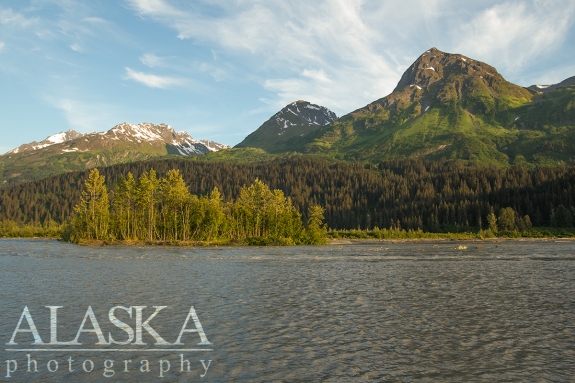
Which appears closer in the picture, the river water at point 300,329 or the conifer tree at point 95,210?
the river water at point 300,329

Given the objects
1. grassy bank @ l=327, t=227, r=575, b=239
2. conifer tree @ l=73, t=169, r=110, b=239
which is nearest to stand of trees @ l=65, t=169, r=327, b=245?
conifer tree @ l=73, t=169, r=110, b=239

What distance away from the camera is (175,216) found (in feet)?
429

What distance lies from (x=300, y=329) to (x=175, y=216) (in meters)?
110

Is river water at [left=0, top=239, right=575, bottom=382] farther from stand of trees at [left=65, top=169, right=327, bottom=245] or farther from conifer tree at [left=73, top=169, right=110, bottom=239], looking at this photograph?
conifer tree at [left=73, top=169, right=110, bottom=239]

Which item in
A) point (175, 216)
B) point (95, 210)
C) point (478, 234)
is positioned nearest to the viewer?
point (175, 216)

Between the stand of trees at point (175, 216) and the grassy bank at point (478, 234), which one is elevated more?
the stand of trees at point (175, 216)

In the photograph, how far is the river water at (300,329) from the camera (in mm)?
18438

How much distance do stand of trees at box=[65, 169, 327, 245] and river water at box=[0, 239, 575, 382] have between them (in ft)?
277

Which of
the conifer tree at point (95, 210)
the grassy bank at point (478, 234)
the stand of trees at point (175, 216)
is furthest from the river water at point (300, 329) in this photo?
the grassy bank at point (478, 234)

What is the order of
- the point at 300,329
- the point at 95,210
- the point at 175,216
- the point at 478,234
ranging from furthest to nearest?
the point at 478,234
the point at 95,210
the point at 175,216
the point at 300,329

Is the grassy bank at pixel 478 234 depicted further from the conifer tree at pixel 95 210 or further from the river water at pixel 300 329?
the river water at pixel 300 329

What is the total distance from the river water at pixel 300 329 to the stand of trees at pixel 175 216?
84.6 m

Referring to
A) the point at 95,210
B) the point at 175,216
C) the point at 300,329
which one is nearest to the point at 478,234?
the point at 175,216

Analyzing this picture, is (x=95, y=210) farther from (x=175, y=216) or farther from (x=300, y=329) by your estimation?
(x=300, y=329)
